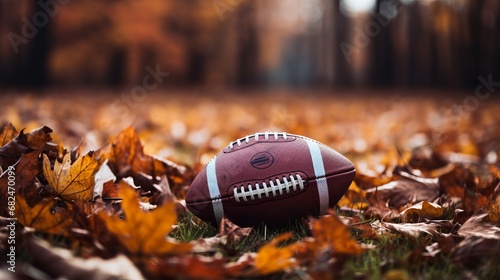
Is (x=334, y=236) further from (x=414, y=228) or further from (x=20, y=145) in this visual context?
(x=20, y=145)

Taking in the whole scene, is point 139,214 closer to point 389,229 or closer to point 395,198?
point 389,229

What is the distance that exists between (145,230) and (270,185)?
0.71 m

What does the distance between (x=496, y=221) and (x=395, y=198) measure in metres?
0.51

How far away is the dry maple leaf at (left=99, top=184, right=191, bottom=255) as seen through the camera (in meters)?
1.45

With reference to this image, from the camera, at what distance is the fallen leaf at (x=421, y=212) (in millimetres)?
2207

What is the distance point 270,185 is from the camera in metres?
2.09

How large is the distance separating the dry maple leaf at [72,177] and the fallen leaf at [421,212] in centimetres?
126

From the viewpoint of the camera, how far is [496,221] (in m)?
2.11

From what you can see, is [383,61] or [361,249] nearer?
[361,249]

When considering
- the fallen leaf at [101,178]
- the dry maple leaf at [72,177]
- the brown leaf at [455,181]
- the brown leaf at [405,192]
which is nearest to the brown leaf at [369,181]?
the brown leaf at [405,192]

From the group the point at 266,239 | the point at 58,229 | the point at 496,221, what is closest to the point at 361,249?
the point at 266,239

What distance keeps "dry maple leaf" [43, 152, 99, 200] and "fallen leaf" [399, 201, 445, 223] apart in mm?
1257

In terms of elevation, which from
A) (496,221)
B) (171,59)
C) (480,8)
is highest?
(171,59)

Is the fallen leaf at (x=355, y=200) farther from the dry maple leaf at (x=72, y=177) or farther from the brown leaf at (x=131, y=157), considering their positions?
the dry maple leaf at (x=72, y=177)
